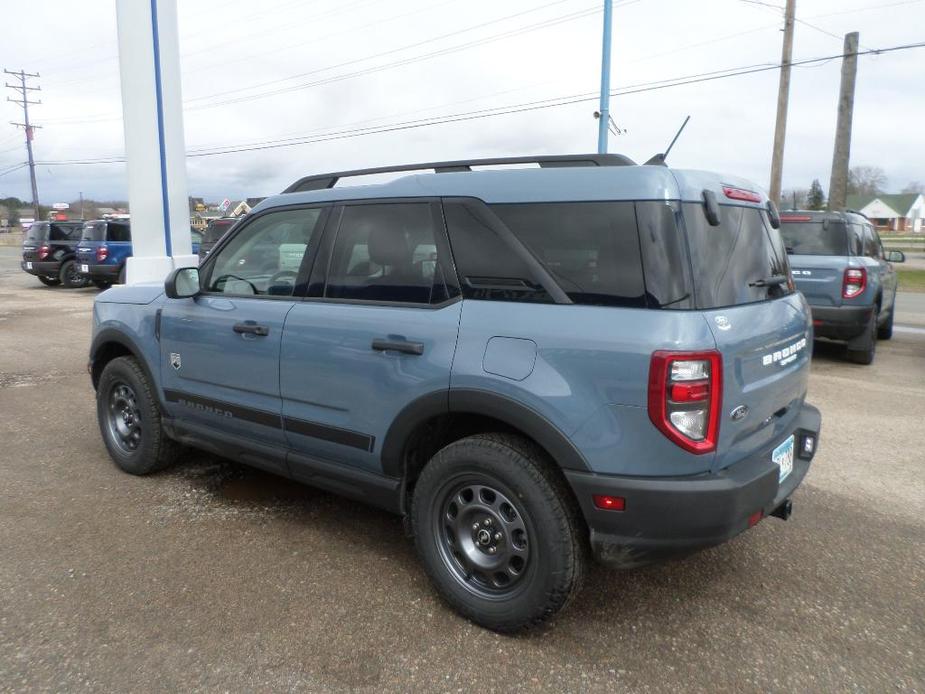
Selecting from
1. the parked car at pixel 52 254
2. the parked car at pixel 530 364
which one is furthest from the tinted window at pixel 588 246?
the parked car at pixel 52 254

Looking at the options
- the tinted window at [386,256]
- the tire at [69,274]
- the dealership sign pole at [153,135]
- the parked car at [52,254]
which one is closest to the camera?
the tinted window at [386,256]

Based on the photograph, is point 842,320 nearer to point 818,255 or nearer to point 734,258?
point 818,255

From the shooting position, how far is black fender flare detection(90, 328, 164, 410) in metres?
4.35

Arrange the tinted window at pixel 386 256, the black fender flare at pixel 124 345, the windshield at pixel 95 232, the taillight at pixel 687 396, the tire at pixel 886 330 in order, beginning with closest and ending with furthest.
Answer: the taillight at pixel 687 396
the tinted window at pixel 386 256
the black fender flare at pixel 124 345
the tire at pixel 886 330
the windshield at pixel 95 232

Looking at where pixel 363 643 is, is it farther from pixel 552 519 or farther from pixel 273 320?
pixel 273 320

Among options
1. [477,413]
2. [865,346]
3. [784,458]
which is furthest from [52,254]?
[784,458]

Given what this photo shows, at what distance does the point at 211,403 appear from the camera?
3947mm

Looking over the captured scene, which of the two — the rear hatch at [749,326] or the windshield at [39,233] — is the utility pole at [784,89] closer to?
the rear hatch at [749,326]

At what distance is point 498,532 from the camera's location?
112 inches

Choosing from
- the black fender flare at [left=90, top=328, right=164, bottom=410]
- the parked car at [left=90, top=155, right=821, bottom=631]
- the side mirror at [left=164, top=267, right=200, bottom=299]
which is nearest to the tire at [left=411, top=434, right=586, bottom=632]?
the parked car at [left=90, top=155, right=821, bottom=631]

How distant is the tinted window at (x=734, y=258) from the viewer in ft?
8.44

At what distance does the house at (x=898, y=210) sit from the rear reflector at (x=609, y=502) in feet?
371

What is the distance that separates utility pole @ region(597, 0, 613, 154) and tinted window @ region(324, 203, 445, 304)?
12359 mm

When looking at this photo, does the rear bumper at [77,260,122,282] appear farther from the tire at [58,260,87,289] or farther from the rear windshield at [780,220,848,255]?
the rear windshield at [780,220,848,255]
